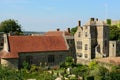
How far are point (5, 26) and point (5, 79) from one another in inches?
2805

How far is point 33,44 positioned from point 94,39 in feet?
49.6

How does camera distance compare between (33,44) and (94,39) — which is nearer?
(33,44)

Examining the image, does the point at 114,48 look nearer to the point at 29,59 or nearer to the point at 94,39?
the point at 94,39

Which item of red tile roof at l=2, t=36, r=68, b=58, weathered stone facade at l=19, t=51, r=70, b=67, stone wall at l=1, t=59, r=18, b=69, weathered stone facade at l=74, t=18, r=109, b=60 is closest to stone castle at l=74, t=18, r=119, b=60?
weathered stone facade at l=74, t=18, r=109, b=60

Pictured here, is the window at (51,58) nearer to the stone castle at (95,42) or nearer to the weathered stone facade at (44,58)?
the weathered stone facade at (44,58)

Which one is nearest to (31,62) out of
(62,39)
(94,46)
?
(62,39)

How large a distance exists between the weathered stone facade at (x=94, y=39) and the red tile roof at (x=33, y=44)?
7556 millimetres

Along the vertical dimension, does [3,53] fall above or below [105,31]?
below

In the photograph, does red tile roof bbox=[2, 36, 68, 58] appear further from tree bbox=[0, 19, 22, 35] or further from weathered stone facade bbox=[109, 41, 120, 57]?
tree bbox=[0, 19, 22, 35]

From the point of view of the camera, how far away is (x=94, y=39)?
192 ft

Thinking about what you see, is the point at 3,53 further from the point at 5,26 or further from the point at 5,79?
the point at 5,26

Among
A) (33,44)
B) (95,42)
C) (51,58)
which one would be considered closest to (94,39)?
(95,42)

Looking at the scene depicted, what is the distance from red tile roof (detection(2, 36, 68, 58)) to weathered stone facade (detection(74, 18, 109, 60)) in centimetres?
756

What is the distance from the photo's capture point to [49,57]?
162 ft
